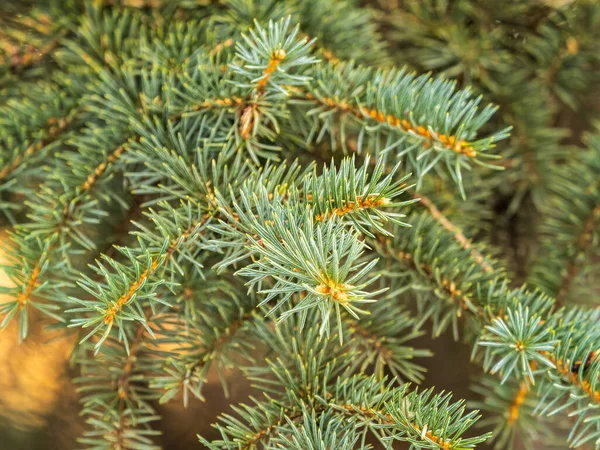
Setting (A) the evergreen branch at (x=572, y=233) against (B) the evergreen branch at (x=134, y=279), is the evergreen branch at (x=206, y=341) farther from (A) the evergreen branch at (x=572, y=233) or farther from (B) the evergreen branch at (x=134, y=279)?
(A) the evergreen branch at (x=572, y=233)

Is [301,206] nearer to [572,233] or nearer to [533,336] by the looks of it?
[533,336]

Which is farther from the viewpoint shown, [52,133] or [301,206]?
[52,133]

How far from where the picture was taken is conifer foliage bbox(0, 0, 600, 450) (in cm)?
25

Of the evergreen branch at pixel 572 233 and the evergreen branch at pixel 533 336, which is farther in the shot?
the evergreen branch at pixel 572 233

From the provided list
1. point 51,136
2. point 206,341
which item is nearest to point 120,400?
point 206,341

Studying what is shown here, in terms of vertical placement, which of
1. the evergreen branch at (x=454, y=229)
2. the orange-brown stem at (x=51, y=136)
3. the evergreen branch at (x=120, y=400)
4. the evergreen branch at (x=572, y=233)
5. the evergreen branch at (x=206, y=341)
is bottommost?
the evergreen branch at (x=120, y=400)

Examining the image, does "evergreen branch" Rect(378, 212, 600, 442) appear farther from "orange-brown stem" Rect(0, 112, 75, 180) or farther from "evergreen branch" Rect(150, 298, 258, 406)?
"orange-brown stem" Rect(0, 112, 75, 180)

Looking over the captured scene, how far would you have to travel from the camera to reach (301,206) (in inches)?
9.6

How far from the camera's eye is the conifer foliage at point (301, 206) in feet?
0.83

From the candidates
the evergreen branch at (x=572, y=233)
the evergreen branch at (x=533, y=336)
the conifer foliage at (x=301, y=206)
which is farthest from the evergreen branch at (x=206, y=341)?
the evergreen branch at (x=572, y=233)

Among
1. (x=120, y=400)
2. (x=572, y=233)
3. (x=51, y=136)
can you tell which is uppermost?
A: (x=572, y=233)

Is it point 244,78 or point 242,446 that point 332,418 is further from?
point 244,78

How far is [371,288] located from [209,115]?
0.18 meters

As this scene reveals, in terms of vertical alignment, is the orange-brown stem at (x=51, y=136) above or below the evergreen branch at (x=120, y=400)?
above
